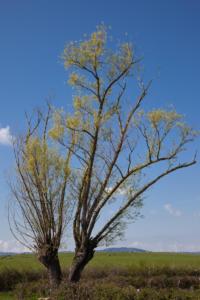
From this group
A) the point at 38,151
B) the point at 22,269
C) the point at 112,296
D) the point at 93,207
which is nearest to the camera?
the point at 112,296

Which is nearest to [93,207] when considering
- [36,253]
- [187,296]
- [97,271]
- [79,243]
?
[79,243]

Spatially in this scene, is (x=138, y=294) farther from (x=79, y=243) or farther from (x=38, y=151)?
(x=38, y=151)

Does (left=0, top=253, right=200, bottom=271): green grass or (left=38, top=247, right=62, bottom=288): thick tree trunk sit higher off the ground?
Answer: (left=0, top=253, right=200, bottom=271): green grass

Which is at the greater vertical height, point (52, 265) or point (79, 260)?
point (79, 260)

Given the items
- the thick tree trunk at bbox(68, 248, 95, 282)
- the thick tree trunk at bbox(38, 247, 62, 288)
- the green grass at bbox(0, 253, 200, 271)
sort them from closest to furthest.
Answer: the thick tree trunk at bbox(68, 248, 95, 282)
the thick tree trunk at bbox(38, 247, 62, 288)
the green grass at bbox(0, 253, 200, 271)

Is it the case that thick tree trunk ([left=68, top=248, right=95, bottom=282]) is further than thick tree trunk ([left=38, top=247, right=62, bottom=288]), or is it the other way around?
thick tree trunk ([left=38, top=247, right=62, bottom=288])

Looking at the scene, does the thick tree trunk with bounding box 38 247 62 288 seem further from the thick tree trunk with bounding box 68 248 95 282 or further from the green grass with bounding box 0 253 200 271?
the green grass with bounding box 0 253 200 271

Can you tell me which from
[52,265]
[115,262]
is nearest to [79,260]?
[52,265]

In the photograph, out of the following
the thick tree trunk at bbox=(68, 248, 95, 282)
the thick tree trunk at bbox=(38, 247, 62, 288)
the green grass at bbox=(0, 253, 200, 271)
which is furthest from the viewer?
the green grass at bbox=(0, 253, 200, 271)

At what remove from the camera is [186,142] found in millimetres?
17609

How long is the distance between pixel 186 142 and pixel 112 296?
7.38 metres

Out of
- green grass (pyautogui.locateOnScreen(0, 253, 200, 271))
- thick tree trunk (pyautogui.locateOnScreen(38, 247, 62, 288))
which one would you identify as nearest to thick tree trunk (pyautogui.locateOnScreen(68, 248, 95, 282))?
thick tree trunk (pyautogui.locateOnScreen(38, 247, 62, 288))

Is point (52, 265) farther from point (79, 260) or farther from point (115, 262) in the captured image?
point (115, 262)

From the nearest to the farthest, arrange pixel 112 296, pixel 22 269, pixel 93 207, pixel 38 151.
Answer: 1. pixel 112 296
2. pixel 93 207
3. pixel 38 151
4. pixel 22 269
